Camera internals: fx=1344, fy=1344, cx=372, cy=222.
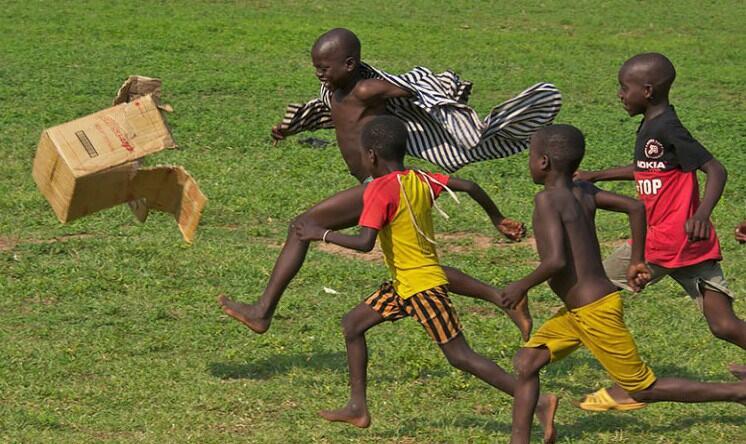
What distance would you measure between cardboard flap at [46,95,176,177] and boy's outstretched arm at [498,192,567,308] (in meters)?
1.83

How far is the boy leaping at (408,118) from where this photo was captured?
6.77m

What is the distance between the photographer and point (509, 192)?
11047mm

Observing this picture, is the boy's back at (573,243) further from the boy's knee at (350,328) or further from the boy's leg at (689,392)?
the boy's knee at (350,328)

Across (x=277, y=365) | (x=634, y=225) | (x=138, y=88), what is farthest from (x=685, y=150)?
(x=138, y=88)

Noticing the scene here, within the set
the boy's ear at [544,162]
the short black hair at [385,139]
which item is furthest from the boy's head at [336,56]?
the boy's ear at [544,162]

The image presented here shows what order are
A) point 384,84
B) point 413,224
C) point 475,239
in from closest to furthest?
1. point 413,224
2. point 384,84
3. point 475,239

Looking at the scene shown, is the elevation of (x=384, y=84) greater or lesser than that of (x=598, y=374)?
greater

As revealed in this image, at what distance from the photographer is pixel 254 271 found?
888 cm

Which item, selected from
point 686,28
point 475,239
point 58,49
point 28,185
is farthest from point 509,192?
point 686,28

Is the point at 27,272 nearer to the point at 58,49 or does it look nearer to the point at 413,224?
the point at 413,224

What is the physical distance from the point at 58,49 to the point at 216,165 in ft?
19.0

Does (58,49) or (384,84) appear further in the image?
(58,49)

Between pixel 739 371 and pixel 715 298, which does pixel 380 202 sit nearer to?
pixel 715 298

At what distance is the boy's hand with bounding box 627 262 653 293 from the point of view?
234 inches
